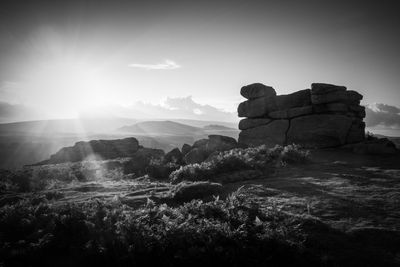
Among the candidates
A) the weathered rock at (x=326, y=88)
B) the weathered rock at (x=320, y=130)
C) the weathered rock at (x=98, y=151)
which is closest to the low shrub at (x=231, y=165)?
the weathered rock at (x=320, y=130)

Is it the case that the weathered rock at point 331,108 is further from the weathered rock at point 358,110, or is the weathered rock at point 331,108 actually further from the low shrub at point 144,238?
the low shrub at point 144,238

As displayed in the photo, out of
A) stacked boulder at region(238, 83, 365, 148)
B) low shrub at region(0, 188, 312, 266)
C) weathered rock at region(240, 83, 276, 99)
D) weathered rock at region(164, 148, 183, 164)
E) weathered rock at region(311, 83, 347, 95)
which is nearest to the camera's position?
low shrub at region(0, 188, 312, 266)

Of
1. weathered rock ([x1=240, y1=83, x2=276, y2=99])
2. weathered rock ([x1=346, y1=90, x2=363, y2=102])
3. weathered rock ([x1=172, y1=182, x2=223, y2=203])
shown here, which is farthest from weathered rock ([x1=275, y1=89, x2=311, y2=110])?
weathered rock ([x1=172, y1=182, x2=223, y2=203])

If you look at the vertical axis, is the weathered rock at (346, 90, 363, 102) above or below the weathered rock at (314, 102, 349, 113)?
above

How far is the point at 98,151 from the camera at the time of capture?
93.1 feet

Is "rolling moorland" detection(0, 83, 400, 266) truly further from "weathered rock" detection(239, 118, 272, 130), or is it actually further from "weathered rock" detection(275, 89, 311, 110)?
"weathered rock" detection(239, 118, 272, 130)

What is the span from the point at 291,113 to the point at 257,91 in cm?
488

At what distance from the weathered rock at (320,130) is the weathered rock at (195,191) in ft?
55.6

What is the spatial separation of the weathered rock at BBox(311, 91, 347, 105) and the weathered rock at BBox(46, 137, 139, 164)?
67.6ft

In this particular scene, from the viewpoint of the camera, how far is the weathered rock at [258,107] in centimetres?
2744

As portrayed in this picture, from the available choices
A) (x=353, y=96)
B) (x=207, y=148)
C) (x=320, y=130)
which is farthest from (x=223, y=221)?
(x=353, y=96)

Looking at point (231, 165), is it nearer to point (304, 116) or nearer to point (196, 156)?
point (196, 156)

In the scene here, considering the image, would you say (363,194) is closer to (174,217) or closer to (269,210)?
(269,210)

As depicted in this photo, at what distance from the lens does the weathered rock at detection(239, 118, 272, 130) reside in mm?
27203
